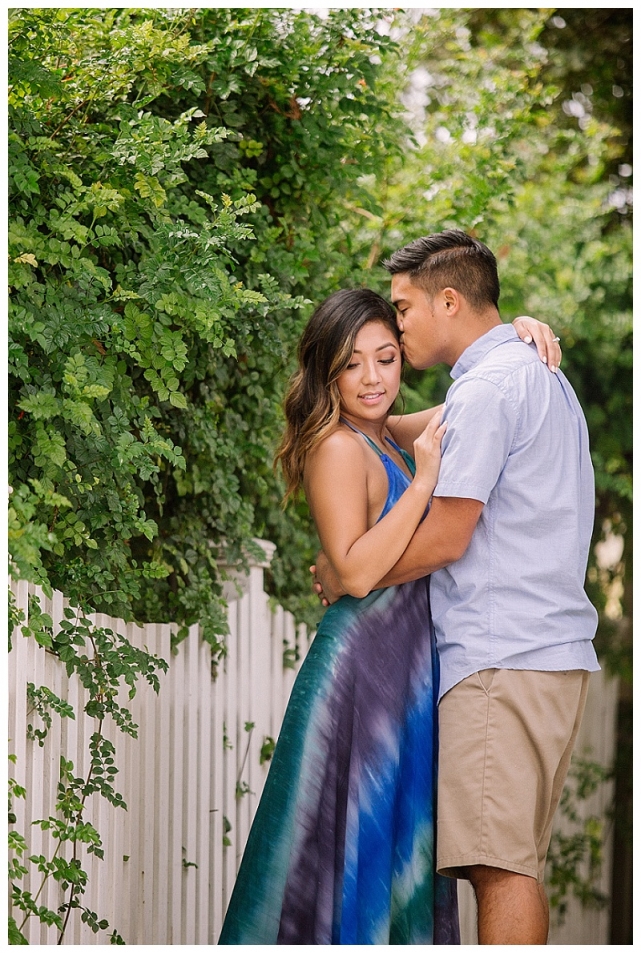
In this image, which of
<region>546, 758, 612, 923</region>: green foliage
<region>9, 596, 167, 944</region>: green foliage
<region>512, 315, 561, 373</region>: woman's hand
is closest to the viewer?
<region>9, 596, 167, 944</region>: green foliage

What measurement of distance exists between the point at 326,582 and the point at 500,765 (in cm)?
70

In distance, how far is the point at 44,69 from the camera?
2.40 metres

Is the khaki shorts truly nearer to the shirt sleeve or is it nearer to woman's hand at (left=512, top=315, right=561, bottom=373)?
the shirt sleeve

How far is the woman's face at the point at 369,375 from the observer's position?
2816 millimetres

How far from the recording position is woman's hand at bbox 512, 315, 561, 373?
267 centimetres

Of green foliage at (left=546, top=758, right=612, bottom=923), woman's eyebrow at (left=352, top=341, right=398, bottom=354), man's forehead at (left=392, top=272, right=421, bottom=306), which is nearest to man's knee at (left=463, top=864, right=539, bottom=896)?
woman's eyebrow at (left=352, top=341, right=398, bottom=354)

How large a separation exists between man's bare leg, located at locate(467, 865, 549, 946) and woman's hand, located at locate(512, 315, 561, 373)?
49.5 inches

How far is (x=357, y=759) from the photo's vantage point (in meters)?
2.61

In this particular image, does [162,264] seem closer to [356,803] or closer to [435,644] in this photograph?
[435,644]

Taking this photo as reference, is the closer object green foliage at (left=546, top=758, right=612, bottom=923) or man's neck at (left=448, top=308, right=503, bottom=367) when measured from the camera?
man's neck at (left=448, top=308, right=503, bottom=367)

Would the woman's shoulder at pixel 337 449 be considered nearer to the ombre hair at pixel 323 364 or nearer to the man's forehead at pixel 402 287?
the ombre hair at pixel 323 364

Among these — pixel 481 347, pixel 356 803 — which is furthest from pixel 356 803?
pixel 481 347

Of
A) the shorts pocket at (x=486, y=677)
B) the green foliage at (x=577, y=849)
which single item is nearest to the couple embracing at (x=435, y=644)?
the shorts pocket at (x=486, y=677)
